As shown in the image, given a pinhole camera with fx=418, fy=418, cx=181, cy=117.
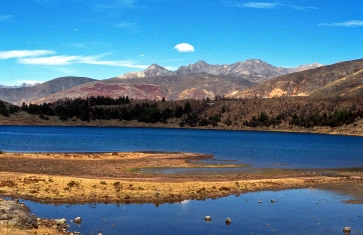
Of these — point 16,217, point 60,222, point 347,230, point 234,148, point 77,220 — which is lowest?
point 77,220

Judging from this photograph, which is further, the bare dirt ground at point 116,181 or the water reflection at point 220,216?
the bare dirt ground at point 116,181

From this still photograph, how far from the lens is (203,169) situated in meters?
57.5

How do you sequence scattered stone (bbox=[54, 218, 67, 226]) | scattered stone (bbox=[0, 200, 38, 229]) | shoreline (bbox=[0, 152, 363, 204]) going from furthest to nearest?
shoreline (bbox=[0, 152, 363, 204]) → scattered stone (bbox=[54, 218, 67, 226]) → scattered stone (bbox=[0, 200, 38, 229])

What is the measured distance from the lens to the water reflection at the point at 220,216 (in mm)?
25531

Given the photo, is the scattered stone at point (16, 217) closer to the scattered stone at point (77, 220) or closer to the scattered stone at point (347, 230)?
the scattered stone at point (77, 220)

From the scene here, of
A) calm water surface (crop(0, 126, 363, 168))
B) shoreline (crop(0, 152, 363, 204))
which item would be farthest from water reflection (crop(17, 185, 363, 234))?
calm water surface (crop(0, 126, 363, 168))

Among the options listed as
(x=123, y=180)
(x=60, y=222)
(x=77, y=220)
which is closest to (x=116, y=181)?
(x=123, y=180)

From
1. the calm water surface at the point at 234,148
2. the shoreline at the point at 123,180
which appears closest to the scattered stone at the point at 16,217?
the shoreline at the point at 123,180

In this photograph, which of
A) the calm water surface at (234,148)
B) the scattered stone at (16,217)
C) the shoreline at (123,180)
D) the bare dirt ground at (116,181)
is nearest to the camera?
the scattered stone at (16,217)

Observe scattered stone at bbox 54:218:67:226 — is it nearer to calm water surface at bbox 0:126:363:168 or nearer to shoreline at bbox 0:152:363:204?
shoreline at bbox 0:152:363:204

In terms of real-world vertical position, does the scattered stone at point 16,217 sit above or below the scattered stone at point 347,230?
above

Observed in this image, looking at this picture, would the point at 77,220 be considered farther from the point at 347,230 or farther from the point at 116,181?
the point at 347,230

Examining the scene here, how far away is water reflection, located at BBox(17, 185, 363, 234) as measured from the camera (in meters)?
25.5

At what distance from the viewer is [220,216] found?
2889 centimetres
